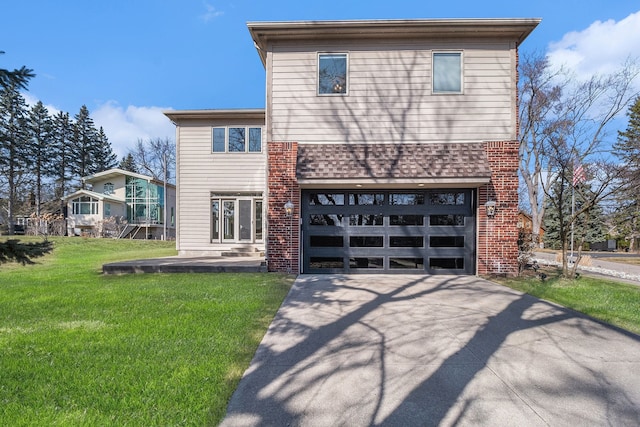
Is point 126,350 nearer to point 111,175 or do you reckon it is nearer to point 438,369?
point 438,369

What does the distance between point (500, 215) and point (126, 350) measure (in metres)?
8.35

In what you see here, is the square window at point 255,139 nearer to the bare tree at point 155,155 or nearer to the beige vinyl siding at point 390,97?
the beige vinyl siding at point 390,97

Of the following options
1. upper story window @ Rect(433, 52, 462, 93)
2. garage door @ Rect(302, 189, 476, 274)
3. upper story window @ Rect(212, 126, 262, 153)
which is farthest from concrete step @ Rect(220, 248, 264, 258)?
upper story window @ Rect(433, 52, 462, 93)

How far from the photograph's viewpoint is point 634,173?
12320 mm

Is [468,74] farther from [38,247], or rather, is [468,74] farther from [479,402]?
[38,247]

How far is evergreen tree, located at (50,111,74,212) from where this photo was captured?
38.1 metres

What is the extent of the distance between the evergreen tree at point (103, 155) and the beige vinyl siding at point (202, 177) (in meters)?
37.5

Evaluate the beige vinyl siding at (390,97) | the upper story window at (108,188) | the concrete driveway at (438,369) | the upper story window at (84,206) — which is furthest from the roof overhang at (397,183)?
the upper story window at (108,188)

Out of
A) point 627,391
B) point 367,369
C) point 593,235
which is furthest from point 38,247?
point 593,235

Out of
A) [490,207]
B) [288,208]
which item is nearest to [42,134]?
[288,208]

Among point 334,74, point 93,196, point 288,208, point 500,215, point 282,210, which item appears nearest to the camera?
point 500,215

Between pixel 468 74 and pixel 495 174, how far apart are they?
271 cm

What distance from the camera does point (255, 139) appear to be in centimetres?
1326

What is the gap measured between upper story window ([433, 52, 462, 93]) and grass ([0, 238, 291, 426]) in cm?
658
